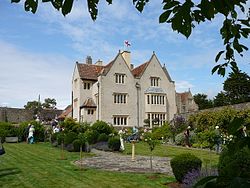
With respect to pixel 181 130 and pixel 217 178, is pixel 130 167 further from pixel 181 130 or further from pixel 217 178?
pixel 181 130

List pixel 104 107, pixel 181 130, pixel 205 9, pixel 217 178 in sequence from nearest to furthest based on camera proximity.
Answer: pixel 217 178, pixel 205 9, pixel 181 130, pixel 104 107

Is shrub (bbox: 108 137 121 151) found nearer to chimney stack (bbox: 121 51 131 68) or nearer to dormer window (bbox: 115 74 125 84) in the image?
dormer window (bbox: 115 74 125 84)

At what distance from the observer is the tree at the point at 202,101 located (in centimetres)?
7497

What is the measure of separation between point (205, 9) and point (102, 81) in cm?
4072

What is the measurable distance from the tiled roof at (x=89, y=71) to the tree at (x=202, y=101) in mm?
35984

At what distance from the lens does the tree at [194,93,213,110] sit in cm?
7497

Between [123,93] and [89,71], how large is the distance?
616 cm

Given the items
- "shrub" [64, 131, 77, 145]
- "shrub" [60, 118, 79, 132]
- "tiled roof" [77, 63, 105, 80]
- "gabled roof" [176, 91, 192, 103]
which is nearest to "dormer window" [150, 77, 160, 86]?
"tiled roof" [77, 63, 105, 80]

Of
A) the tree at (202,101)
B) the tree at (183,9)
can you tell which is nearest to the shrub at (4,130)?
the tree at (183,9)

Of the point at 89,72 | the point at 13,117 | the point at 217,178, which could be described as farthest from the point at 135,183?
the point at 13,117

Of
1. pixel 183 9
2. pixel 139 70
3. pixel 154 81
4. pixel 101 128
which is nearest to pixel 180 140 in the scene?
pixel 101 128

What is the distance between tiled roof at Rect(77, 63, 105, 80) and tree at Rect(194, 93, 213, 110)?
3598 centimetres

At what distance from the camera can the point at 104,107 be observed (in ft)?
138

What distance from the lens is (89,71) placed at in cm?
4569
